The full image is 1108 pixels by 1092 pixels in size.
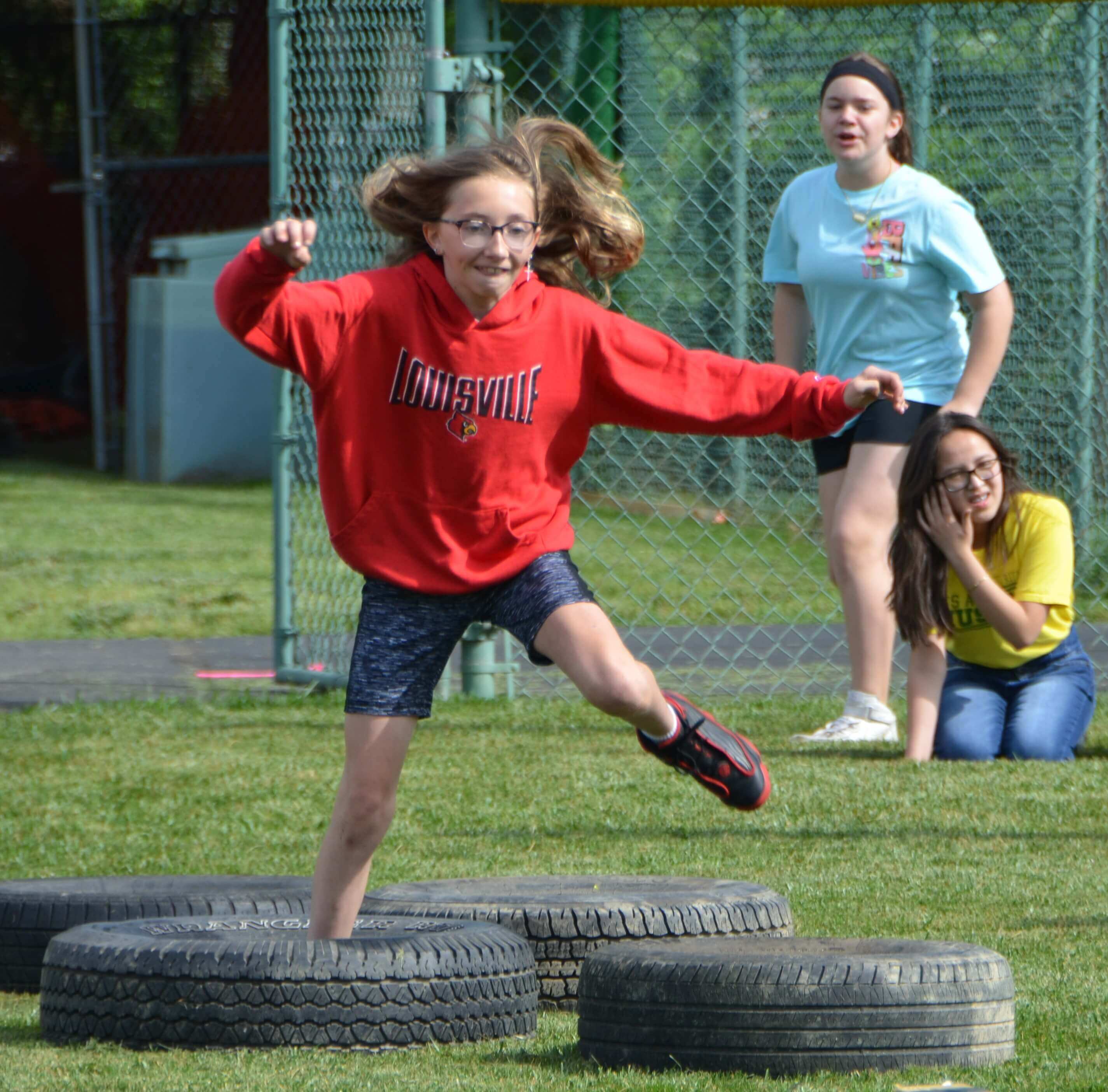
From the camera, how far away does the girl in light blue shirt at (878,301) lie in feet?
19.7

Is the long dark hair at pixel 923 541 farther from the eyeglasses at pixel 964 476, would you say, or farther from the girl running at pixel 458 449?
the girl running at pixel 458 449

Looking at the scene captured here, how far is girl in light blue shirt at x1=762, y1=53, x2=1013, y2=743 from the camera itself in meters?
6.02

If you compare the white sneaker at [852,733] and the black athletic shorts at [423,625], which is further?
the white sneaker at [852,733]

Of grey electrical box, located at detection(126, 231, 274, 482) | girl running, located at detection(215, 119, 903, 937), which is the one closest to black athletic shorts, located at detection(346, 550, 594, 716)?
girl running, located at detection(215, 119, 903, 937)

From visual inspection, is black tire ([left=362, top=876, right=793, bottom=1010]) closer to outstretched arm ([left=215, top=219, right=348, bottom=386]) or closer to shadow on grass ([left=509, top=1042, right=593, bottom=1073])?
shadow on grass ([left=509, top=1042, right=593, bottom=1073])

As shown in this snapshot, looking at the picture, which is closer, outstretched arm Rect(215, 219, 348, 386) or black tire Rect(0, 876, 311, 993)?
outstretched arm Rect(215, 219, 348, 386)

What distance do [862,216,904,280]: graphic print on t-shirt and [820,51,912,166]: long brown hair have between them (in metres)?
0.27

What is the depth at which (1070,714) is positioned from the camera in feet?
20.0

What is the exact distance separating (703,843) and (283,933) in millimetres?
1585

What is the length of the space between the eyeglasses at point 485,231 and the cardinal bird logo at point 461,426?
1.05ft

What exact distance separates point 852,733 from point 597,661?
10.2 ft

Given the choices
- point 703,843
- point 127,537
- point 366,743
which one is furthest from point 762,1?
point 127,537

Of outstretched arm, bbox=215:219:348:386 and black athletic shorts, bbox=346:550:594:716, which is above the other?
outstretched arm, bbox=215:219:348:386

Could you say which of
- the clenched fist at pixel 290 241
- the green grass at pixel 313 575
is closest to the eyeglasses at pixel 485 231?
the clenched fist at pixel 290 241
